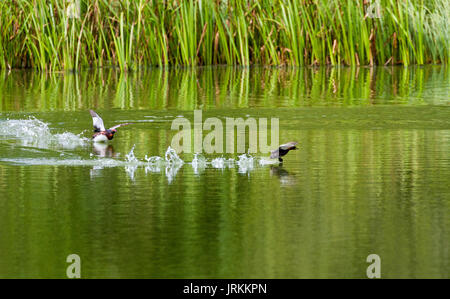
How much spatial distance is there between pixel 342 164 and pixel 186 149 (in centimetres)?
130

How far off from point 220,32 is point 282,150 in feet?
30.7

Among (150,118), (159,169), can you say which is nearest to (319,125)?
(150,118)

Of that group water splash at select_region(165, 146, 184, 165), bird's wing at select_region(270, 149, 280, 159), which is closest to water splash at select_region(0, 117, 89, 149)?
water splash at select_region(165, 146, 184, 165)

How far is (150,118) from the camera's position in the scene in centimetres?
882

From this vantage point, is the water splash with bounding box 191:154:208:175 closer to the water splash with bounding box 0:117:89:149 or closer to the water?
the water

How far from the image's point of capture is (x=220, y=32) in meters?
15.4

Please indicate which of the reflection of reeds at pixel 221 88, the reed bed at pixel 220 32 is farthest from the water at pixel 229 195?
the reed bed at pixel 220 32

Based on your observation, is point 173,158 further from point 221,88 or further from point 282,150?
point 221,88

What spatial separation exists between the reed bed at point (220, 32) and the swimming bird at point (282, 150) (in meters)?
8.75

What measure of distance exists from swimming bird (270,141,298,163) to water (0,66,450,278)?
6 centimetres

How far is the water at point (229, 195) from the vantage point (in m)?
3.88

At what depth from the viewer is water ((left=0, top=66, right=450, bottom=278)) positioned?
3881 millimetres

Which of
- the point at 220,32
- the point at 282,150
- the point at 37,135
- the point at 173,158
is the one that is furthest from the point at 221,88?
the point at 282,150
